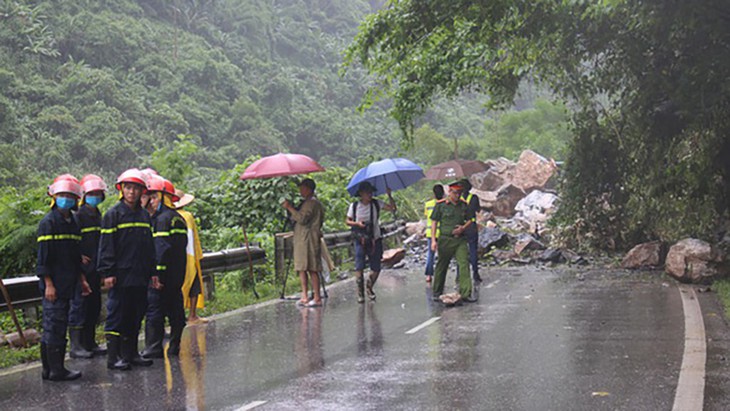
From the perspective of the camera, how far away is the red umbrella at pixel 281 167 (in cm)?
1492

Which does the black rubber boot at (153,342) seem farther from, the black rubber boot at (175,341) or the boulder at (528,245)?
the boulder at (528,245)

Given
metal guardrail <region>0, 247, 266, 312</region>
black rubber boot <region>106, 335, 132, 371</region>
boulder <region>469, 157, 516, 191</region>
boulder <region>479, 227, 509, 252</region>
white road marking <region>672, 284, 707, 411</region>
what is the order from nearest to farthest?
white road marking <region>672, 284, 707, 411</region>
black rubber boot <region>106, 335, 132, 371</region>
metal guardrail <region>0, 247, 266, 312</region>
boulder <region>479, 227, 509, 252</region>
boulder <region>469, 157, 516, 191</region>

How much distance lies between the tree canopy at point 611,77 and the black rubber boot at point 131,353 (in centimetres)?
812

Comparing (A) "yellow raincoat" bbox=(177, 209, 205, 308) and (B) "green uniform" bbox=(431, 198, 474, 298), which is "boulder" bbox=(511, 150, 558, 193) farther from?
(A) "yellow raincoat" bbox=(177, 209, 205, 308)

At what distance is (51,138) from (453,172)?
24015 millimetres

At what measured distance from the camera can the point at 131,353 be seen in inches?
388

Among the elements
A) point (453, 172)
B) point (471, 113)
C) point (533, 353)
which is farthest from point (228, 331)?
point (471, 113)

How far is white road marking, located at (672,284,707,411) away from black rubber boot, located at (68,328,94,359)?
637 cm

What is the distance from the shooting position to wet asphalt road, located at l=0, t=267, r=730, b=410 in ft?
25.4

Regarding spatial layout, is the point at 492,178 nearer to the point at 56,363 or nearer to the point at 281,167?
the point at 281,167

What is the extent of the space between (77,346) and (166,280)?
124 centimetres

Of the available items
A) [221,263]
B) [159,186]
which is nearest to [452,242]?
[221,263]

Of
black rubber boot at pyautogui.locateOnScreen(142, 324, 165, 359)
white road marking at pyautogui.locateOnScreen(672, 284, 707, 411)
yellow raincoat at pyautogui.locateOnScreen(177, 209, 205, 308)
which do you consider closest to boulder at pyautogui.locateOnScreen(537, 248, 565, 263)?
white road marking at pyautogui.locateOnScreen(672, 284, 707, 411)

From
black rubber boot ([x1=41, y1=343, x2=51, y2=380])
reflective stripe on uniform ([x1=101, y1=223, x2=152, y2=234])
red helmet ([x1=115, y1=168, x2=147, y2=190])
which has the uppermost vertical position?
red helmet ([x1=115, y1=168, x2=147, y2=190])
